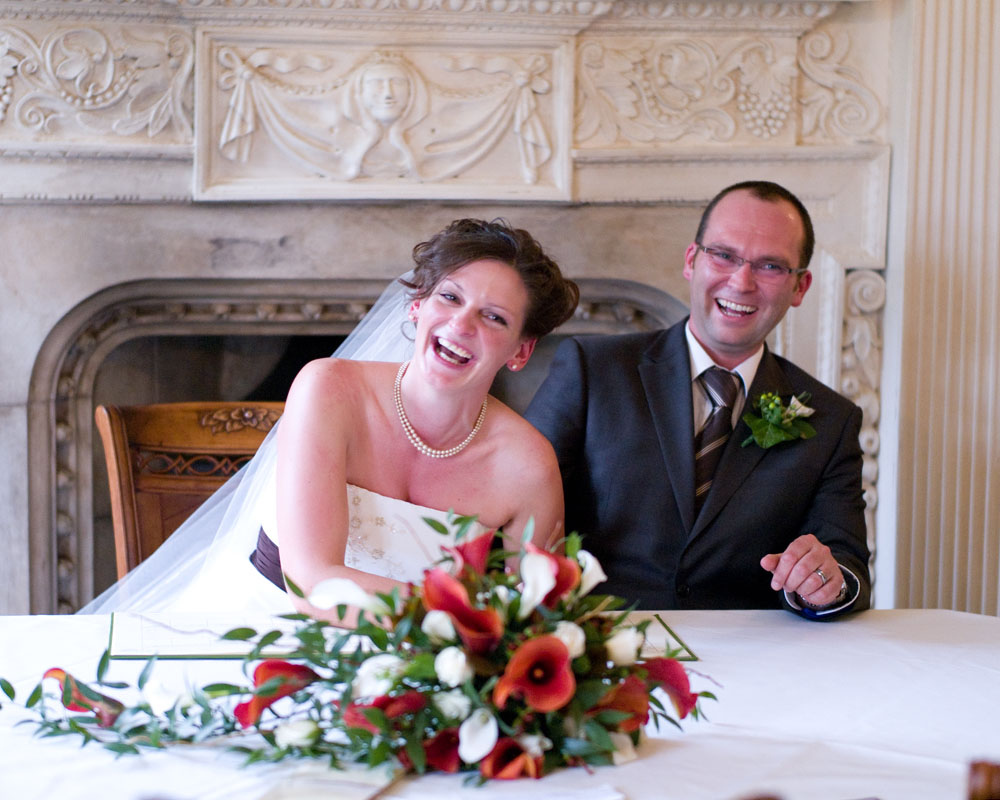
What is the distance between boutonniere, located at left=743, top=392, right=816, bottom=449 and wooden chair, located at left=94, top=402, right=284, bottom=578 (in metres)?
1.16

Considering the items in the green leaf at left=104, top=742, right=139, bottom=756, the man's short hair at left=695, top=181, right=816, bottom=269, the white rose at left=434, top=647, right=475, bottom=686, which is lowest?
the green leaf at left=104, top=742, right=139, bottom=756

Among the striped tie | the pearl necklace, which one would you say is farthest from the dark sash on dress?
the striped tie

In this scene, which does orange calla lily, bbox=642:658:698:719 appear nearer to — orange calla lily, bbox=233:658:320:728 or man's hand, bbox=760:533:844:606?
orange calla lily, bbox=233:658:320:728

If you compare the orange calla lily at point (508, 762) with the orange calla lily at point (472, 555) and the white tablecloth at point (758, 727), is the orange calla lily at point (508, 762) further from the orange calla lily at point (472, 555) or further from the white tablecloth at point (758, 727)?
the orange calla lily at point (472, 555)

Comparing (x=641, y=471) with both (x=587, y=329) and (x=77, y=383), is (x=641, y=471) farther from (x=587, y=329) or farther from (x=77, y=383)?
(x=77, y=383)

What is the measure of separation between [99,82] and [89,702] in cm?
237

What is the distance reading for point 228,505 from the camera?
2.29 meters

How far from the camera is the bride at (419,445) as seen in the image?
1.86m

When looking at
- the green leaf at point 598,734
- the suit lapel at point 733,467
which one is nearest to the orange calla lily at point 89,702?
the green leaf at point 598,734

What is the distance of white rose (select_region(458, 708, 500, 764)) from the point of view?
3.28ft

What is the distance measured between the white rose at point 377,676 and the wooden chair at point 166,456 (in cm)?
152

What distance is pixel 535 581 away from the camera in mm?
1001

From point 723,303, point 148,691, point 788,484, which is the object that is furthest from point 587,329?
point 148,691

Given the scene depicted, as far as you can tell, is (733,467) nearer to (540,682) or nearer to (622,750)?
(622,750)
